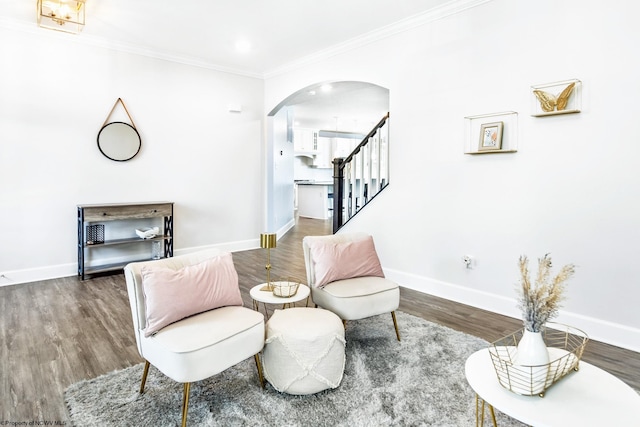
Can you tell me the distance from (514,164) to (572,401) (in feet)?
7.30

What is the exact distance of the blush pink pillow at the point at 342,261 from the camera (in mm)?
2725

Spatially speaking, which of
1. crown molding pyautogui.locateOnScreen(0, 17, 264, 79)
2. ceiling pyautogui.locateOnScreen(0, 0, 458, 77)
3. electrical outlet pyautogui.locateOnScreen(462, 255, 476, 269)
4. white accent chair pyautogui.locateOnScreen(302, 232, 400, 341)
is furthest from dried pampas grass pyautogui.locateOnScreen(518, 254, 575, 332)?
crown molding pyautogui.locateOnScreen(0, 17, 264, 79)

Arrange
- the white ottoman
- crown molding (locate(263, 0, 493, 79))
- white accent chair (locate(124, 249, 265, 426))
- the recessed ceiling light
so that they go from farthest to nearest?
the recessed ceiling light, crown molding (locate(263, 0, 493, 79)), the white ottoman, white accent chair (locate(124, 249, 265, 426))

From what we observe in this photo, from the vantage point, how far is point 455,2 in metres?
3.37

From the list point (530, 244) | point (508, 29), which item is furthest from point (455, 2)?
point (530, 244)

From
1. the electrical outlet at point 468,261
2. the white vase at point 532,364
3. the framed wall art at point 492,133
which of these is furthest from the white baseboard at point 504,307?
the white vase at point 532,364

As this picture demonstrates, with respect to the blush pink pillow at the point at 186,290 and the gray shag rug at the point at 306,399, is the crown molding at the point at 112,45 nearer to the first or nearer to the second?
the blush pink pillow at the point at 186,290

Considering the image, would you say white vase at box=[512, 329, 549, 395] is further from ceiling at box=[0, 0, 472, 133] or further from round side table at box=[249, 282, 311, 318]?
ceiling at box=[0, 0, 472, 133]

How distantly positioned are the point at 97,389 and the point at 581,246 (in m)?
3.35

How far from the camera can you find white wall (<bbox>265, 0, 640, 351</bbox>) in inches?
102

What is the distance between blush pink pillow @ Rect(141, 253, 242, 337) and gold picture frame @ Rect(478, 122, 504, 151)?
2401mm

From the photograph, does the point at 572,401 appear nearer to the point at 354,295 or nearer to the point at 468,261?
the point at 354,295

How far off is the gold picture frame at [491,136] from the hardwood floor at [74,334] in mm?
1453

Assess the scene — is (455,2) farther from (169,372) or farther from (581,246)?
(169,372)
